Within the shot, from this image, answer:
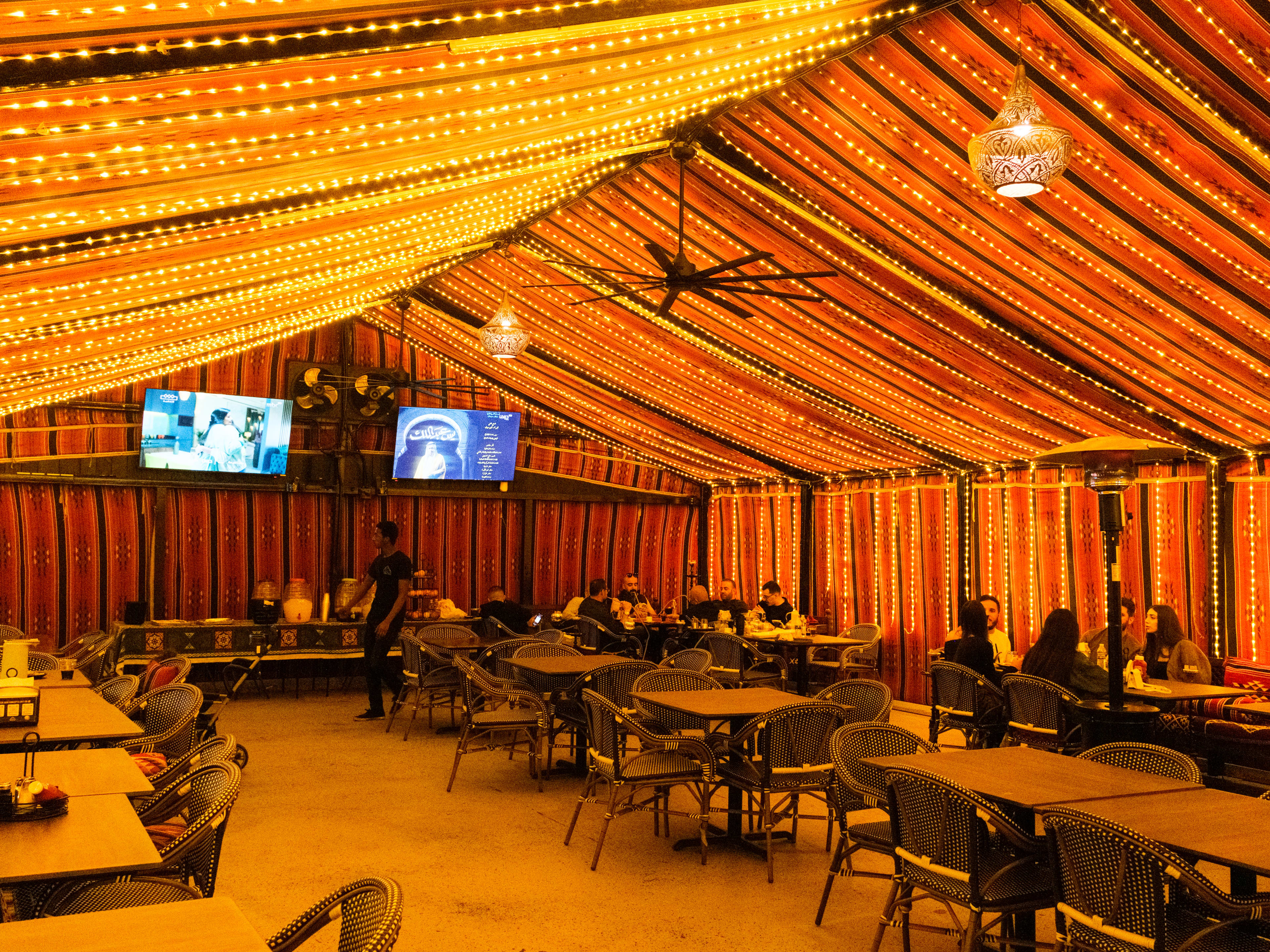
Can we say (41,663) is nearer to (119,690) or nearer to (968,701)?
(119,690)

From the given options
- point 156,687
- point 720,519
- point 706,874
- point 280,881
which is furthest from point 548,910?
point 720,519

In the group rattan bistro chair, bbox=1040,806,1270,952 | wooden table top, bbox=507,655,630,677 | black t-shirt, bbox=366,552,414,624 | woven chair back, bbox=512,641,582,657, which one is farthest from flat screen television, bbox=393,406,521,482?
rattan bistro chair, bbox=1040,806,1270,952

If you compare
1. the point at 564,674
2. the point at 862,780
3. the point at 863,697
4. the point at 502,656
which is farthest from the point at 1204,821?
the point at 502,656

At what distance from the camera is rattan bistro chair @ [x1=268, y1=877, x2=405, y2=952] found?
7.86 feet

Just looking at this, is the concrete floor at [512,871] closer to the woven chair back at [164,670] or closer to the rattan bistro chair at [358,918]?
the woven chair back at [164,670]

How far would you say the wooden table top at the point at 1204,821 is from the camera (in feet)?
10.3

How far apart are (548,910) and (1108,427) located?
6.32 m

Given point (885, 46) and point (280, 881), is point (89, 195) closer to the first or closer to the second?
point (280, 881)

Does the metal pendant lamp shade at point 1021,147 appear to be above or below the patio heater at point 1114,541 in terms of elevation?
above

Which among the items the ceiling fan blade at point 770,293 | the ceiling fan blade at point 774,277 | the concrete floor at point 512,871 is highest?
the ceiling fan blade at point 774,277

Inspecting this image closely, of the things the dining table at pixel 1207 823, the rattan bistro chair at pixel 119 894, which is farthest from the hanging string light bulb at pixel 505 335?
the dining table at pixel 1207 823

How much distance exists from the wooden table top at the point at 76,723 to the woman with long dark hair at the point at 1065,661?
593cm

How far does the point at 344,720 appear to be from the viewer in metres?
10.2

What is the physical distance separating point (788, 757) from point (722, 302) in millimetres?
3473
